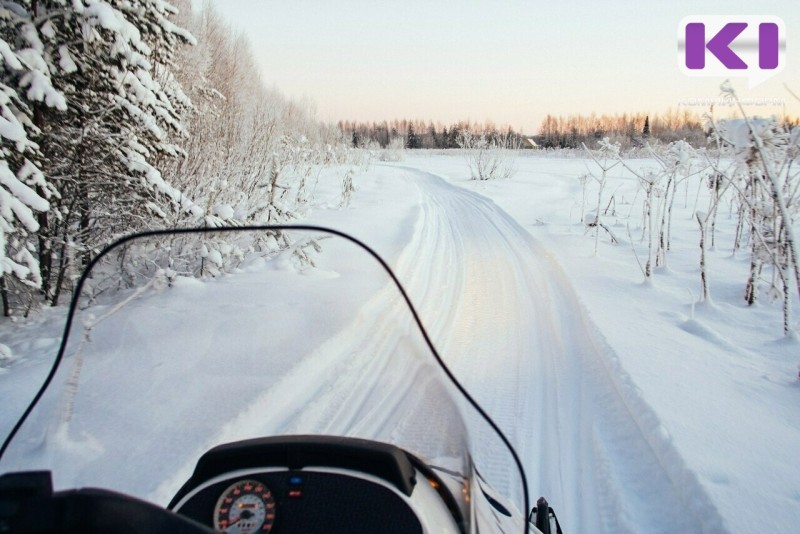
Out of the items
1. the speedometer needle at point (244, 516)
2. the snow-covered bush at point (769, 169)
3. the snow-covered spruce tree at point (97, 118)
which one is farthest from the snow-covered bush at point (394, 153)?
the speedometer needle at point (244, 516)

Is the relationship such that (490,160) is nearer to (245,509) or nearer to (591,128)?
(245,509)

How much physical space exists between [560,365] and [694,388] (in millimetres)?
1063

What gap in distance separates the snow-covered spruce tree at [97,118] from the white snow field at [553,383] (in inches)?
53.3

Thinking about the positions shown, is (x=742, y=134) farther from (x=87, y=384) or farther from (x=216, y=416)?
(x=87, y=384)

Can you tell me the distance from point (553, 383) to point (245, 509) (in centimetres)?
328

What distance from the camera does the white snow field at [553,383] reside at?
1791 mm

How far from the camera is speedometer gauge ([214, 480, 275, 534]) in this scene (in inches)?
56.7

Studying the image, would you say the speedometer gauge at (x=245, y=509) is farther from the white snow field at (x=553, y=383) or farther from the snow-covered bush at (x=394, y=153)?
the snow-covered bush at (x=394, y=153)

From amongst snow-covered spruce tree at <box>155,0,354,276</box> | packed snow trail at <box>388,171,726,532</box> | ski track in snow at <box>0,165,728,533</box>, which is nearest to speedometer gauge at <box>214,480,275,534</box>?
ski track in snow at <box>0,165,728,533</box>

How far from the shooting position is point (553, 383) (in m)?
4.25

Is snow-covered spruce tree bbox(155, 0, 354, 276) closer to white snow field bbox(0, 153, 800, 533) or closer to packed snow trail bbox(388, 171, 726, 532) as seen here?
white snow field bbox(0, 153, 800, 533)

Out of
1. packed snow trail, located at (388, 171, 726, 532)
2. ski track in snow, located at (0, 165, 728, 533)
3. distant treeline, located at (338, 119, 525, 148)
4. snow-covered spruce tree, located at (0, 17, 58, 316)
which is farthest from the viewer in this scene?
distant treeline, located at (338, 119, 525, 148)

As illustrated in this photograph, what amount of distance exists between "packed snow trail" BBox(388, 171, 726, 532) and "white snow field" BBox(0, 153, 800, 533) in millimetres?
15

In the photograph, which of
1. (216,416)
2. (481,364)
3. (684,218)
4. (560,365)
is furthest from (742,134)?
(684,218)
